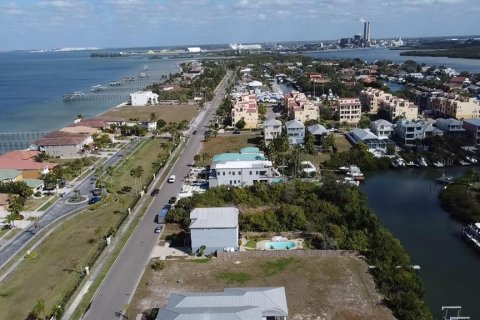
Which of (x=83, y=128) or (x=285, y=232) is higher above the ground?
(x=83, y=128)

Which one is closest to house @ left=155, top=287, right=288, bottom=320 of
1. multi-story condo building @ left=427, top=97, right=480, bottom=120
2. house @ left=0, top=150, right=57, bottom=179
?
house @ left=0, top=150, right=57, bottom=179

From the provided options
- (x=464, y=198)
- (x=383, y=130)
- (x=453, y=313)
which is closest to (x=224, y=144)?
(x=383, y=130)

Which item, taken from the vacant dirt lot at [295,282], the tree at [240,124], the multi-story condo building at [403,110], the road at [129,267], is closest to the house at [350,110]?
the multi-story condo building at [403,110]

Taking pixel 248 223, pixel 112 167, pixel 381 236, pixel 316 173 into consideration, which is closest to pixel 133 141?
pixel 112 167

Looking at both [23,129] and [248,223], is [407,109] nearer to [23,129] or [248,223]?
[248,223]

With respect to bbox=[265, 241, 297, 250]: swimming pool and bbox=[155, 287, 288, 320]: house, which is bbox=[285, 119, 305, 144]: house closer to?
bbox=[265, 241, 297, 250]: swimming pool

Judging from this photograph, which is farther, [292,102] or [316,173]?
[292,102]

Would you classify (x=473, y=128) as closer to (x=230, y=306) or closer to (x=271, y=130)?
(x=271, y=130)
